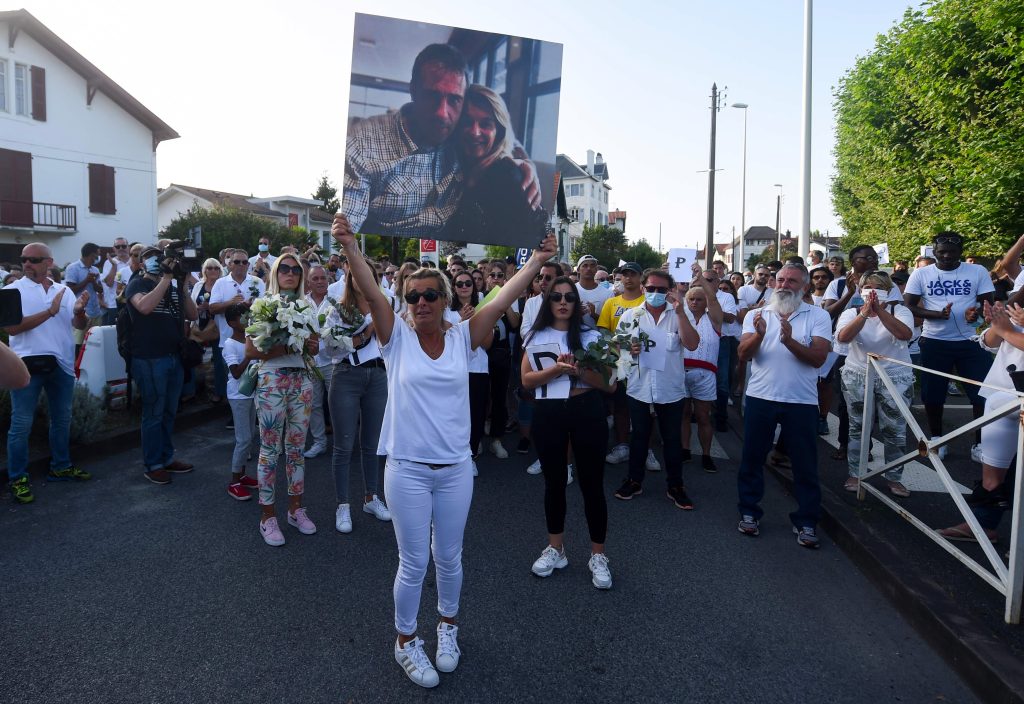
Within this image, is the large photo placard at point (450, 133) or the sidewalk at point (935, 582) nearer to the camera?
the sidewalk at point (935, 582)

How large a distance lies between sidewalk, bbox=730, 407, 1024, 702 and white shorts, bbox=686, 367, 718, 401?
43.4 inches

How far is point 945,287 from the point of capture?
23.2 ft

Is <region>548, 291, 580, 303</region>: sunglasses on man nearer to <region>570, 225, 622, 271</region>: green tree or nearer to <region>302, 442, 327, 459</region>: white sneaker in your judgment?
<region>302, 442, 327, 459</region>: white sneaker

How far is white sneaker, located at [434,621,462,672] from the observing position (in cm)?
337

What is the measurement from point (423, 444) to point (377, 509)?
255 centimetres

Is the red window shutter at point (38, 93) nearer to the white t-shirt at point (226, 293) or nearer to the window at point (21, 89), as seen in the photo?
the window at point (21, 89)

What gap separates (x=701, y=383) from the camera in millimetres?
6941

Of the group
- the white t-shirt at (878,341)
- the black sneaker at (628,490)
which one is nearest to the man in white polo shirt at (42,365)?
the black sneaker at (628,490)

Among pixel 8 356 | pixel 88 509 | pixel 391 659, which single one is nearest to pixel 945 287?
pixel 391 659

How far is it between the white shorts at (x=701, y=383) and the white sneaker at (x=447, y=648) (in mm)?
4202

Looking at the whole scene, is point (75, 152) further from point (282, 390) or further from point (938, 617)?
point (938, 617)

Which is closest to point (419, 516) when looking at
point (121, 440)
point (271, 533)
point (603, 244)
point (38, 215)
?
point (271, 533)

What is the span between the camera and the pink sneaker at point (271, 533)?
4957 mm

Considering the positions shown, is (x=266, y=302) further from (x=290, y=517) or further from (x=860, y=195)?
(x=860, y=195)
